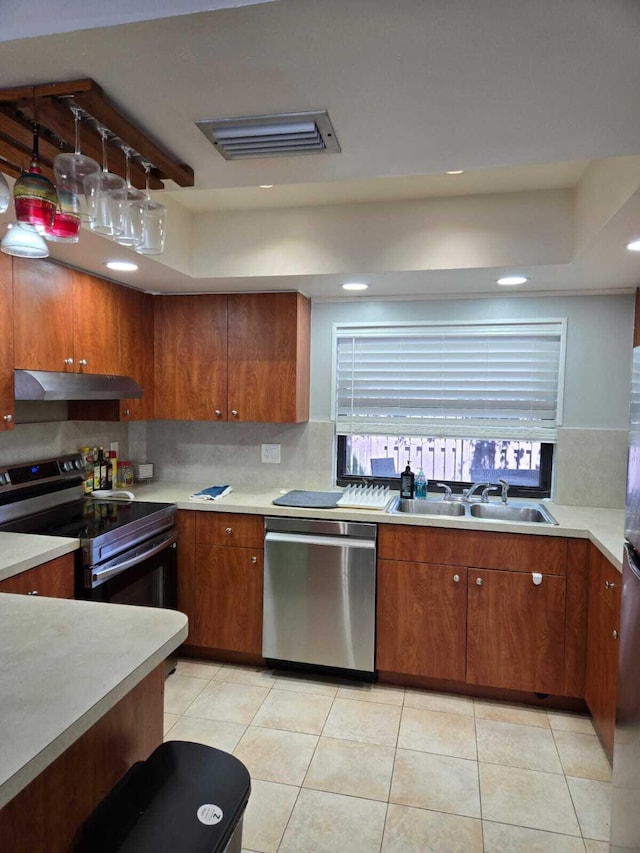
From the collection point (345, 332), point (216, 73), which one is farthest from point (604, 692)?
point (216, 73)

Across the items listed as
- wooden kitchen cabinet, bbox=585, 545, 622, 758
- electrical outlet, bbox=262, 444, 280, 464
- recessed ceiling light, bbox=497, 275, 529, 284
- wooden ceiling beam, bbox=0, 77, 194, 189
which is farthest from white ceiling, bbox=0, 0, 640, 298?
electrical outlet, bbox=262, 444, 280, 464

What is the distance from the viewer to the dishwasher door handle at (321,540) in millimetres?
2809

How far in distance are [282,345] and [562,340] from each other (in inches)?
64.1

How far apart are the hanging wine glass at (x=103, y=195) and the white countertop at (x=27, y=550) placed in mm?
1382

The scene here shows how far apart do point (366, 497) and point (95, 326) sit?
1.76 metres

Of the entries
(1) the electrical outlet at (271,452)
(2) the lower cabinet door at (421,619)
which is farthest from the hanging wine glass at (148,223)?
(1) the electrical outlet at (271,452)

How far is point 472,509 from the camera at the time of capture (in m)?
3.09

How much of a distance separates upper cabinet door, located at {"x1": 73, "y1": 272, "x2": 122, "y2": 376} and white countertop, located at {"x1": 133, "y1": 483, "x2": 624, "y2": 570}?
0.82 m

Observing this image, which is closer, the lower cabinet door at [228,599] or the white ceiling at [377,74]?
the white ceiling at [377,74]

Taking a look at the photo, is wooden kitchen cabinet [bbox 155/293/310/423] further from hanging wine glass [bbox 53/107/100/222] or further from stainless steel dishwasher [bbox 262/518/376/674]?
hanging wine glass [bbox 53/107/100/222]

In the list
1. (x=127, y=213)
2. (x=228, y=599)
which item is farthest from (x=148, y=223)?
(x=228, y=599)

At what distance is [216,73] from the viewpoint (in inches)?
39.3

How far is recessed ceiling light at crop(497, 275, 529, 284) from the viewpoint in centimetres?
270

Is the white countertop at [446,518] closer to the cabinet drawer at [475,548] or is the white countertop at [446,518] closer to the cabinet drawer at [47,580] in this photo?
the cabinet drawer at [475,548]
